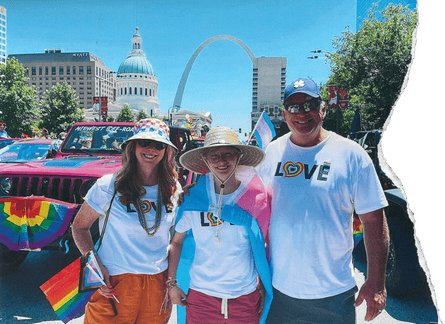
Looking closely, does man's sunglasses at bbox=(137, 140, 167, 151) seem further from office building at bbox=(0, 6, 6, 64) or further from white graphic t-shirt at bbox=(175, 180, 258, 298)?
office building at bbox=(0, 6, 6, 64)

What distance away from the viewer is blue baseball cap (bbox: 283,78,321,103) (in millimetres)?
2046

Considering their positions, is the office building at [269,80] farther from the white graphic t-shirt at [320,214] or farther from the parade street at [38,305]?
the white graphic t-shirt at [320,214]

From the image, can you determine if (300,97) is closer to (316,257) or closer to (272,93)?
(316,257)

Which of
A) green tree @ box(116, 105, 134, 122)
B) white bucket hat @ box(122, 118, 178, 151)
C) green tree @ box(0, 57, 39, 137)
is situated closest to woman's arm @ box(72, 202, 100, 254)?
white bucket hat @ box(122, 118, 178, 151)

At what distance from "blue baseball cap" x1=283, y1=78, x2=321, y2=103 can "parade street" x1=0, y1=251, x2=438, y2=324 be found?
7.41ft

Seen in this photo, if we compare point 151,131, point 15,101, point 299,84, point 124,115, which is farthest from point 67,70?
point 299,84

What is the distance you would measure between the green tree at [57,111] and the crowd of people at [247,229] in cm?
3642

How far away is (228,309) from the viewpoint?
207 centimetres

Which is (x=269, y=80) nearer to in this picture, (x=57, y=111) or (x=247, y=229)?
(x=57, y=111)

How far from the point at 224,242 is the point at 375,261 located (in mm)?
852

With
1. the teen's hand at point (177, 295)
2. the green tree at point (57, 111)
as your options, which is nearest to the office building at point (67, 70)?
the green tree at point (57, 111)

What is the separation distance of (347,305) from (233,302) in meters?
0.65

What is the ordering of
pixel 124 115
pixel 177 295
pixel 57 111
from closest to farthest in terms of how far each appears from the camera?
pixel 177 295
pixel 57 111
pixel 124 115

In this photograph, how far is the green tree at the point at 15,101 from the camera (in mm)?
31161
